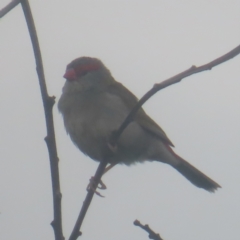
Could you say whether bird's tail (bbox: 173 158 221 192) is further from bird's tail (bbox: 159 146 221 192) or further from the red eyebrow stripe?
the red eyebrow stripe

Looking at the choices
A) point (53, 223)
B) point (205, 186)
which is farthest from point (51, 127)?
point (205, 186)

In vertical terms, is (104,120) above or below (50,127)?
above

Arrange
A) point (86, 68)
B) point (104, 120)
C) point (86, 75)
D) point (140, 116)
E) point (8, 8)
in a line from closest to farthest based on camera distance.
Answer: point (8, 8), point (104, 120), point (140, 116), point (86, 75), point (86, 68)

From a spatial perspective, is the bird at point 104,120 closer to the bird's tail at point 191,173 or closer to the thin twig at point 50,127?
the bird's tail at point 191,173

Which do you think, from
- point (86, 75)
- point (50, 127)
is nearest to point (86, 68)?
point (86, 75)

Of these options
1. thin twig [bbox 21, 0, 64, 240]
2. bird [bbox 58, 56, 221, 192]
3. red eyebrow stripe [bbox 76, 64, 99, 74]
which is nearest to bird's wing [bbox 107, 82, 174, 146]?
bird [bbox 58, 56, 221, 192]

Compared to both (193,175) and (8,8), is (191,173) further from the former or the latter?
(8,8)

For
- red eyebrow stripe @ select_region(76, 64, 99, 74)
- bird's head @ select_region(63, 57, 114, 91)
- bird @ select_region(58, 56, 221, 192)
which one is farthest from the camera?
red eyebrow stripe @ select_region(76, 64, 99, 74)
